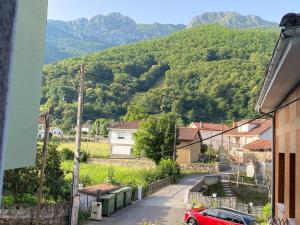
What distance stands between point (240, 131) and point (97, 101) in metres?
31.7

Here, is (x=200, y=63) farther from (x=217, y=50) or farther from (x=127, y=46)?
(x=127, y=46)

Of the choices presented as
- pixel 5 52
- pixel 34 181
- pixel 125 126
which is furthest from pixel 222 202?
pixel 125 126

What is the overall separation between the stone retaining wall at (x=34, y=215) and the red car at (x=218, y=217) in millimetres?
6002

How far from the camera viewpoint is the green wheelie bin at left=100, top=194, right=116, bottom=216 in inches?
944

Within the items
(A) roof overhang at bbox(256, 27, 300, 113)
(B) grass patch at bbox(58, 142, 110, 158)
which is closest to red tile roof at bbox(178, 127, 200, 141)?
(B) grass patch at bbox(58, 142, 110, 158)

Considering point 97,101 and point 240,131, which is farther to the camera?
point 240,131

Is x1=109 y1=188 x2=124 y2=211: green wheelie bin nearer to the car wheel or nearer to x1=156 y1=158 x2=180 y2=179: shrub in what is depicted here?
the car wheel

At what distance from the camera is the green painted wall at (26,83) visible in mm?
4086

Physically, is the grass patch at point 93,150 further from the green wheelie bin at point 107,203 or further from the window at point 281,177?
the window at point 281,177

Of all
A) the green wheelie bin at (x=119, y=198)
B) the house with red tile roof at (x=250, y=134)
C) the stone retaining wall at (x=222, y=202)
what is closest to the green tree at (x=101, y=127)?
the house with red tile roof at (x=250, y=134)

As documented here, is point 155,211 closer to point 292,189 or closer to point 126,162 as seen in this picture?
point 292,189

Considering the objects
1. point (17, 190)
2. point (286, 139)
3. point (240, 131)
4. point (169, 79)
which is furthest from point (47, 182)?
point (169, 79)

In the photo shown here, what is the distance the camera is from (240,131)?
269ft

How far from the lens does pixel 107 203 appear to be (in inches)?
945
